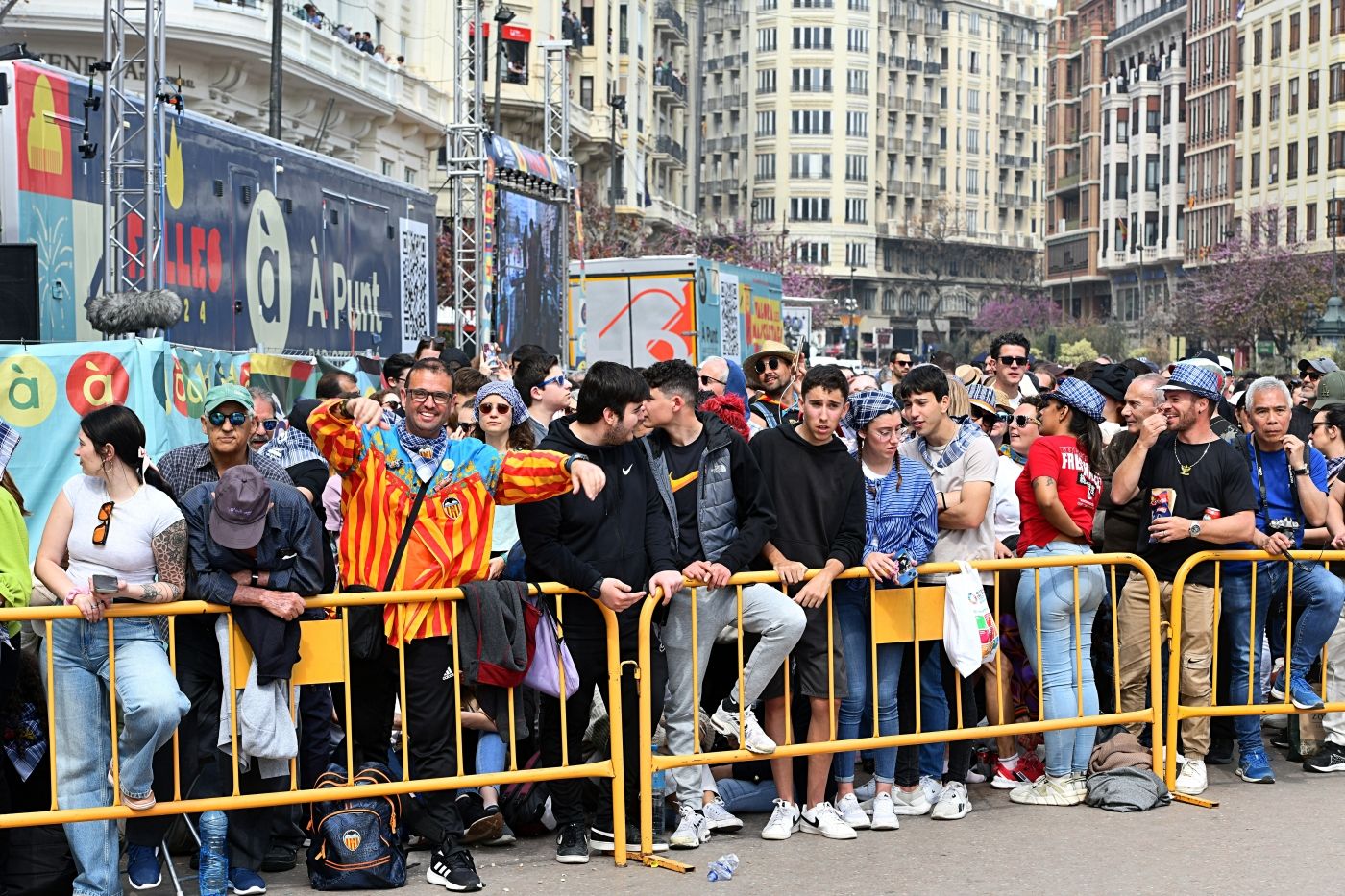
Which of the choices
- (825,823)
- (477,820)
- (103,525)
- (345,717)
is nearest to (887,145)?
(825,823)

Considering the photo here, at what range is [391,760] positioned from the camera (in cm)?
725

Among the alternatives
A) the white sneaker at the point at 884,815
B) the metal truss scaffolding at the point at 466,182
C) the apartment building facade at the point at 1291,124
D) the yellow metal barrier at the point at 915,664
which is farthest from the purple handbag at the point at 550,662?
the apartment building facade at the point at 1291,124

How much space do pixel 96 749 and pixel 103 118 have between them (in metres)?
8.80

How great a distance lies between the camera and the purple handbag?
7.20 metres

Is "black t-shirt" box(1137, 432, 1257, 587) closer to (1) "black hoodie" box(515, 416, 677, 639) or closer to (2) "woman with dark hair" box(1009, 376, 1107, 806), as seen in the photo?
(2) "woman with dark hair" box(1009, 376, 1107, 806)

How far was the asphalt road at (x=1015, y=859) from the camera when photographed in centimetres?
691

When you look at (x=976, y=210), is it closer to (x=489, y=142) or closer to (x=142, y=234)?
(x=489, y=142)

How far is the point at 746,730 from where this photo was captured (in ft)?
25.0

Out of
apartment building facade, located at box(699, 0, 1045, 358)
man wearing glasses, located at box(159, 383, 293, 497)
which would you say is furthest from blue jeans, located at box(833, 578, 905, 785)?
apartment building facade, located at box(699, 0, 1045, 358)

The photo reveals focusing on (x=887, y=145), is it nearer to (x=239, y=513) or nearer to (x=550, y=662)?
(x=550, y=662)

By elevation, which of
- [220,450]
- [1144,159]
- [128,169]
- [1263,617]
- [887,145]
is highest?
[887,145]

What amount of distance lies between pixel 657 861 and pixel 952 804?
148 cm

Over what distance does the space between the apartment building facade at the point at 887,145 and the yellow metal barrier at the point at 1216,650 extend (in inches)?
4280

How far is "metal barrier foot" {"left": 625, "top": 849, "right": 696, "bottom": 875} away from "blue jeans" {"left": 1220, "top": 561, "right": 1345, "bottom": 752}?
305cm
